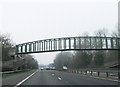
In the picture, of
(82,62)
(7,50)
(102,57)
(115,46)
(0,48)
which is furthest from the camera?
(82,62)

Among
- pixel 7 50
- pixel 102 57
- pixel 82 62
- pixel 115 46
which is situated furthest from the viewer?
pixel 82 62

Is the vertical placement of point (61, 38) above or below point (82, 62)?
above

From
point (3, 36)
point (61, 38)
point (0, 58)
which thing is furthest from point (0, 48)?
point (61, 38)

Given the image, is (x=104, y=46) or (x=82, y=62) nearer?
(x=104, y=46)

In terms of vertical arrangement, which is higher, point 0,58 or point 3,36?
point 3,36

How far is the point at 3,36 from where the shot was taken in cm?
8788

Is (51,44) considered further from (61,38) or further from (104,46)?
(104,46)

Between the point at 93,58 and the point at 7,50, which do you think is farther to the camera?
the point at 93,58

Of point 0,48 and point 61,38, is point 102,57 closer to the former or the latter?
point 61,38

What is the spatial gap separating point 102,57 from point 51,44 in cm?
2619

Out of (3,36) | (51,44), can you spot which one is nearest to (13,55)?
(3,36)

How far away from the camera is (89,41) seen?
87.5 m

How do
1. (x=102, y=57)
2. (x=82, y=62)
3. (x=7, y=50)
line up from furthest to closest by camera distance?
(x=82, y=62) → (x=102, y=57) → (x=7, y=50)

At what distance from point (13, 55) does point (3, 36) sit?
283 inches
